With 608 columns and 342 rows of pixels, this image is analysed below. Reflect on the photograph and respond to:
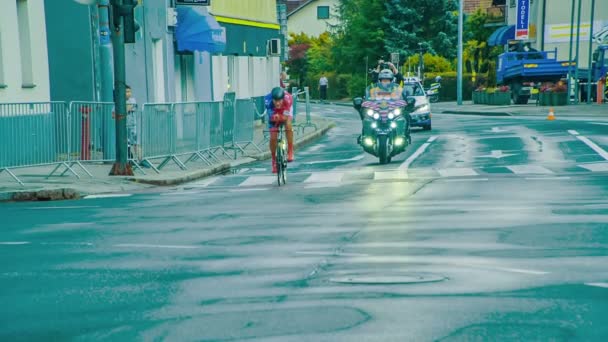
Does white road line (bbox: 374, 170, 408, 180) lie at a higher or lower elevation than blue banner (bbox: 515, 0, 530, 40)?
lower

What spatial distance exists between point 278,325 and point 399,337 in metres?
0.77

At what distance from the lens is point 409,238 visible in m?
9.95

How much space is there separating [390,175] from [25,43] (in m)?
9.17

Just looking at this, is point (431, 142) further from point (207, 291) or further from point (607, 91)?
point (607, 91)

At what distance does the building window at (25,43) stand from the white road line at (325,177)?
282 inches

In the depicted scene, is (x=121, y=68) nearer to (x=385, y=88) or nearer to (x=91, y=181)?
(x=91, y=181)

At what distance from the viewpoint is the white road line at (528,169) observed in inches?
705

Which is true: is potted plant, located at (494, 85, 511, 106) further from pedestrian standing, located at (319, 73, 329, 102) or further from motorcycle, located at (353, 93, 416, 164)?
motorcycle, located at (353, 93, 416, 164)

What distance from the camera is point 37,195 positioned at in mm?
16047

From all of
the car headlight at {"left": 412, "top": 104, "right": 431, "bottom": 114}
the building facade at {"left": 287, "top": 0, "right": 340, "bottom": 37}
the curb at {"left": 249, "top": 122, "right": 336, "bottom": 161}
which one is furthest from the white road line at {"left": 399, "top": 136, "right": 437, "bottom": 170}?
the building facade at {"left": 287, "top": 0, "right": 340, "bottom": 37}

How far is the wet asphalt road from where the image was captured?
254 inches

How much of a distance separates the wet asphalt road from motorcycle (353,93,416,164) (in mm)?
3887

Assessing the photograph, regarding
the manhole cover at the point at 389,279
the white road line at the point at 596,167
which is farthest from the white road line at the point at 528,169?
the manhole cover at the point at 389,279

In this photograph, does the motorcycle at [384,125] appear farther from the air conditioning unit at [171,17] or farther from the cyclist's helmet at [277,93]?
the air conditioning unit at [171,17]
